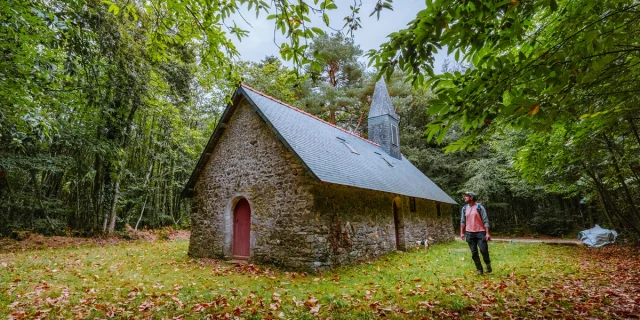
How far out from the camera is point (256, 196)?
8.88 meters

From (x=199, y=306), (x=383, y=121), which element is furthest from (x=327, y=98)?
(x=199, y=306)

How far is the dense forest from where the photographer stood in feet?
8.22

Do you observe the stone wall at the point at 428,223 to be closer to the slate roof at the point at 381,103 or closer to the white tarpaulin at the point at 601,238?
the slate roof at the point at 381,103

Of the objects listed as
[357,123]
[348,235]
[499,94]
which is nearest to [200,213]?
[348,235]

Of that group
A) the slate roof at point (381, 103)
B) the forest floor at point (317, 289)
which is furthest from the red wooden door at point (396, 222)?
the slate roof at point (381, 103)

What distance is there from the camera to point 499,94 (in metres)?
2.58

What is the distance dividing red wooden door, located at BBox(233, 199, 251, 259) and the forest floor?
32.2 inches

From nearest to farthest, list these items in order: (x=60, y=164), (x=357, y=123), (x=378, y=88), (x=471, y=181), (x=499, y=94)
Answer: (x=499, y=94)
(x=60, y=164)
(x=378, y=88)
(x=471, y=181)
(x=357, y=123)

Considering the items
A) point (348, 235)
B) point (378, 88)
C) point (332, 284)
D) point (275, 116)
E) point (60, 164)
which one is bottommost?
point (332, 284)

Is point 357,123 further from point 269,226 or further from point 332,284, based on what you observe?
point 332,284

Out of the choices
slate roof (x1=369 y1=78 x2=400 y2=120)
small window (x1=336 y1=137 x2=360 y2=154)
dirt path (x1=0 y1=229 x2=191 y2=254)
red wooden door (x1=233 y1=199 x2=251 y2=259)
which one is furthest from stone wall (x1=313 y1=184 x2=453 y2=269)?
dirt path (x1=0 y1=229 x2=191 y2=254)

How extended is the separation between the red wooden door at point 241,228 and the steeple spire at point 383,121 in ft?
31.1

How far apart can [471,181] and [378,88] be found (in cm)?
888

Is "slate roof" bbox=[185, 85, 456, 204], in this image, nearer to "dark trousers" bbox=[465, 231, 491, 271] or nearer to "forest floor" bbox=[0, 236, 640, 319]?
"forest floor" bbox=[0, 236, 640, 319]
